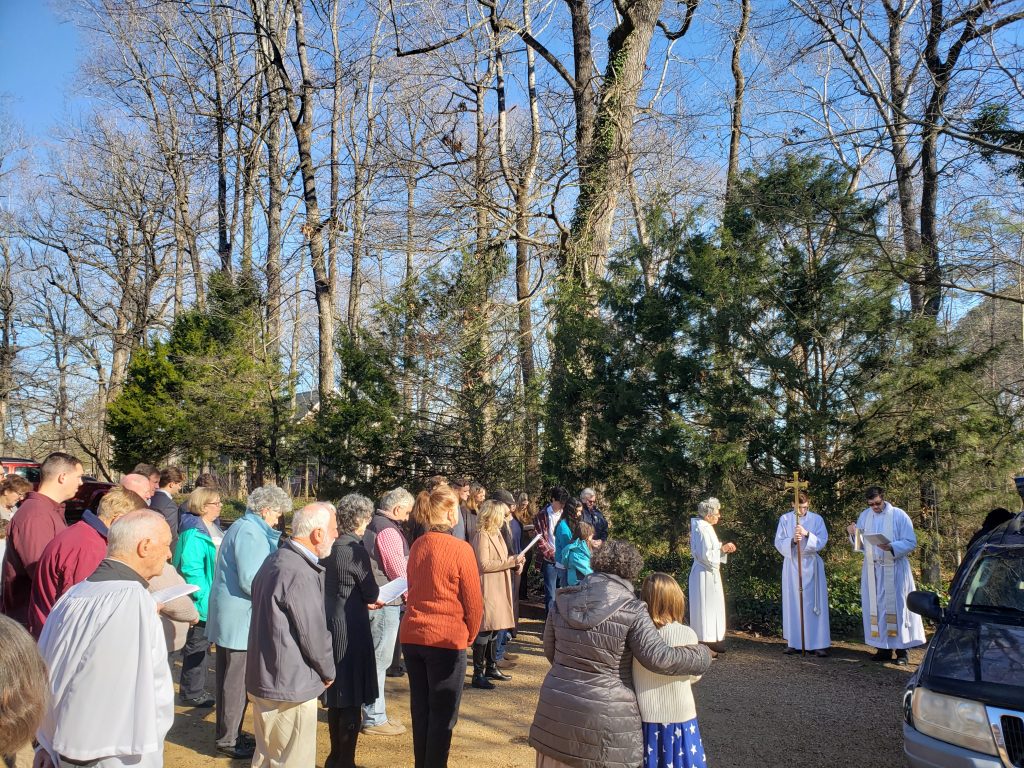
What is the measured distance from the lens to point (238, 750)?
590 centimetres

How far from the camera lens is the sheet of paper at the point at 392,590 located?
554 centimetres

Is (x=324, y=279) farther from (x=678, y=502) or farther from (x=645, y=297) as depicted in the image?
(x=678, y=502)

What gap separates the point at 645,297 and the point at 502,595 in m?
6.03

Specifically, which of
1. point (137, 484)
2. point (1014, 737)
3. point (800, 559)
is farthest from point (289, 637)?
point (800, 559)

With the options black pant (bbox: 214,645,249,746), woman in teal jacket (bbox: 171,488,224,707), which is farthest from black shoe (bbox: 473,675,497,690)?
woman in teal jacket (bbox: 171,488,224,707)

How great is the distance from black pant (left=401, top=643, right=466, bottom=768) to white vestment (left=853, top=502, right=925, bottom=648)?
6235mm

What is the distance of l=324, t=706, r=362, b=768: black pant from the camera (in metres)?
5.34

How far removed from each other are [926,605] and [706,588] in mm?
4026

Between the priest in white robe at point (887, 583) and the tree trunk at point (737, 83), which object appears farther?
the tree trunk at point (737, 83)

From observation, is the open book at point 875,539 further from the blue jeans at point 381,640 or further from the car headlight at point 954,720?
the blue jeans at point 381,640

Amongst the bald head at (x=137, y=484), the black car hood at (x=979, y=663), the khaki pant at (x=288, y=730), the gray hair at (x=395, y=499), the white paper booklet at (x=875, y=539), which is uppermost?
the bald head at (x=137, y=484)

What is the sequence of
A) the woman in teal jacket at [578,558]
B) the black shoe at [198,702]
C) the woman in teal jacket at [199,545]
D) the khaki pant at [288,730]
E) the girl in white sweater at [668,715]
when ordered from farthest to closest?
the woman in teal jacket at [578,558] < the black shoe at [198,702] < the woman in teal jacket at [199,545] < the khaki pant at [288,730] < the girl in white sweater at [668,715]

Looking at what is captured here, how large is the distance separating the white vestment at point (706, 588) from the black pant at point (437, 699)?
481 centimetres

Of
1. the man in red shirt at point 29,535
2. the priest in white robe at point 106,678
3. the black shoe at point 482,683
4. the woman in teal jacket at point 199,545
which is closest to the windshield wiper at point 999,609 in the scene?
the black shoe at point 482,683
